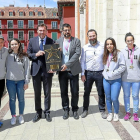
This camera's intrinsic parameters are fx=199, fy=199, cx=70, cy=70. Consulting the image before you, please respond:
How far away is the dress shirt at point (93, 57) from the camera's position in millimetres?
4309

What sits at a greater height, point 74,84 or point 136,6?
point 136,6

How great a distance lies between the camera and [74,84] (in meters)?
4.44

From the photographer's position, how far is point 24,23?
166ft

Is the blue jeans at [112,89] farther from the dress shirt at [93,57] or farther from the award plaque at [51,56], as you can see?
the award plaque at [51,56]

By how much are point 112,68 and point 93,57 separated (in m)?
0.50

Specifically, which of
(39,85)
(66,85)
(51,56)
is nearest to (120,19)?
(66,85)

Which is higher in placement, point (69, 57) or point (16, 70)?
point (69, 57)

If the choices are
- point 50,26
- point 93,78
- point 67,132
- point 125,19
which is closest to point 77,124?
point 67,132

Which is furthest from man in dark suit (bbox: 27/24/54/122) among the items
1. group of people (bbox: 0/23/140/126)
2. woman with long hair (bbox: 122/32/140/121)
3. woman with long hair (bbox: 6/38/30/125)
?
woman with long hair (bbox: 122/32/140/121)

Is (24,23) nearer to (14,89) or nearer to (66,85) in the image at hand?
(66,85)

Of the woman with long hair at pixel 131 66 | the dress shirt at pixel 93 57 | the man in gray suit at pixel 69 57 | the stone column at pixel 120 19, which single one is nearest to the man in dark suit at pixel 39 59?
the man in gray suit at pixel 69 57

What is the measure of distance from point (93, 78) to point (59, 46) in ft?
3.40

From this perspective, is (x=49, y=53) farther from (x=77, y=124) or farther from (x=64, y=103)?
(x=77, y=124)

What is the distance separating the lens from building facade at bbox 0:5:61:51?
4925 cm
